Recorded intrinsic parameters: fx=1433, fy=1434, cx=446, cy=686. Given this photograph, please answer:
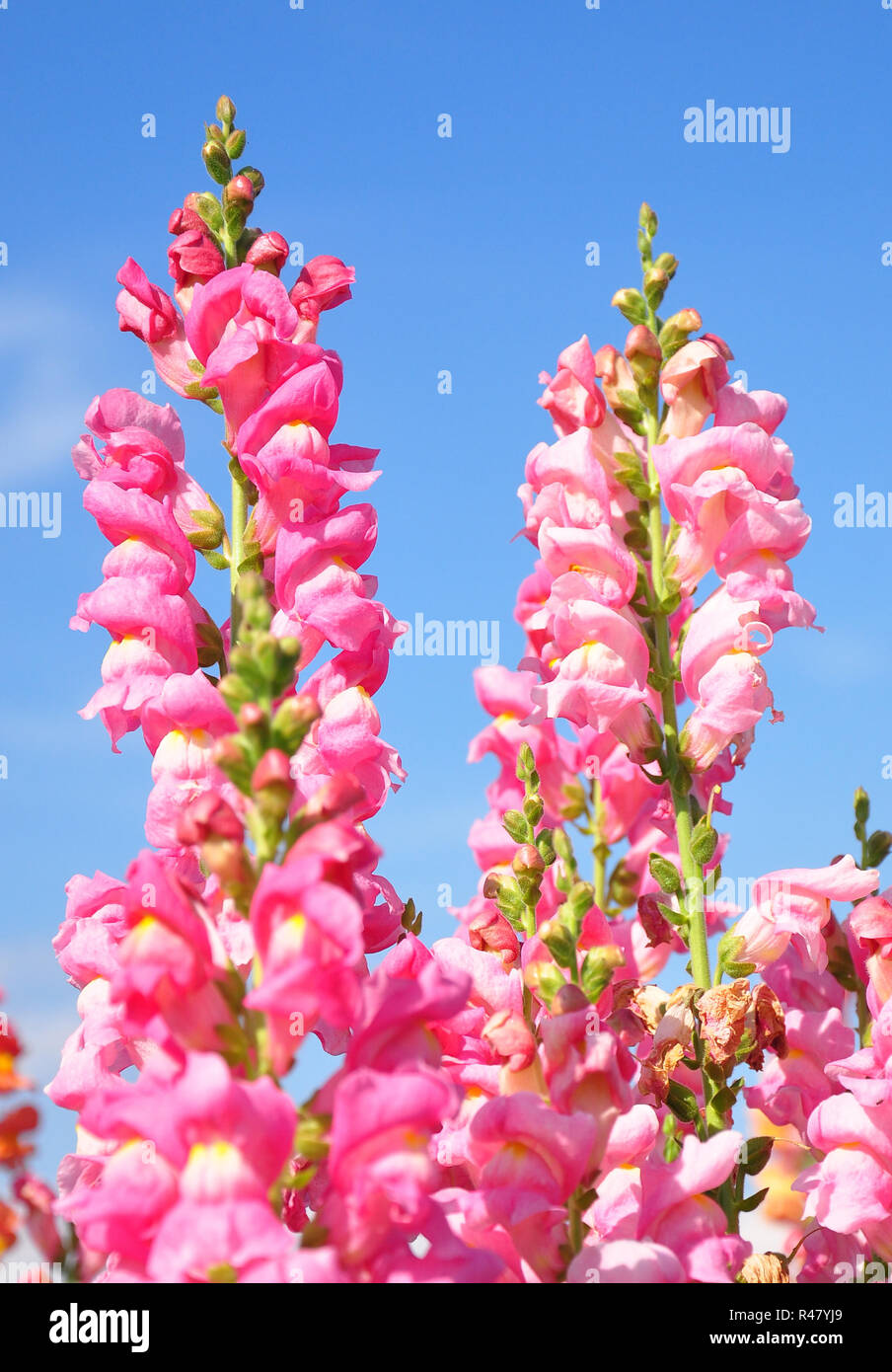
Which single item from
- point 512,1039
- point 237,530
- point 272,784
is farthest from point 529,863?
point 272,784

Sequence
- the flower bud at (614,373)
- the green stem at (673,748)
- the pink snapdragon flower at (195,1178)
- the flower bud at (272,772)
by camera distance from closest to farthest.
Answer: the pink snapdragon flower at (195,1178) < the flower bud at (272,772) < the green stem at (673,748) < the flower bud at (614,373)

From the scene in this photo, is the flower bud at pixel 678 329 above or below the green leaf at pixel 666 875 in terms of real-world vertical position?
above

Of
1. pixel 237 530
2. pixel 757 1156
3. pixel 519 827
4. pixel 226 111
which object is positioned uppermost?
pixel 226 111

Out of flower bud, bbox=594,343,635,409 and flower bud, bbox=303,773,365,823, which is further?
flower bud, bbox=594,343,635,409

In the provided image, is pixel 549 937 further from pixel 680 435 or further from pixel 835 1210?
pixel 680 435

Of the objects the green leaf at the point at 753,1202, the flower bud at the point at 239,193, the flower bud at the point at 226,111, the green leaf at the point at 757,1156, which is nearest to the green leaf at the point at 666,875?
the green leaf at the point at 757,1156

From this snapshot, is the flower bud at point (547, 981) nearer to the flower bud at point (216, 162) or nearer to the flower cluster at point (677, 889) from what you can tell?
the flower cluster at point (677, 889)

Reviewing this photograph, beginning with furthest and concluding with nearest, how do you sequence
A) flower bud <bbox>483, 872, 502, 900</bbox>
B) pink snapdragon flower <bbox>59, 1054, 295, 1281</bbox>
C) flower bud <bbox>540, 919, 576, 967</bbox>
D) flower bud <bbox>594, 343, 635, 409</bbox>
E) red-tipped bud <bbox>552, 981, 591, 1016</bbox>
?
flower bud <bbox>594, 343, 635, 409</bbox> → flower bud <bbox>483, 872, 502, 900</bbox> → flower bud <bbox>540, 919, 576, 967</bbox> → red-tipped bud <bbox>552, 981, 591, 1016</bbox> → pink snapdragon flower <bbox>59, 1054, 295, 1281</bbox>

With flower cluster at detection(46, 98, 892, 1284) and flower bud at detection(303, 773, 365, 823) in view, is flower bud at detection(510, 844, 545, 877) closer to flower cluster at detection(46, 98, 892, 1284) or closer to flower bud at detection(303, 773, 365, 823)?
flower cluster at detection(46, 98, 892, 1284)

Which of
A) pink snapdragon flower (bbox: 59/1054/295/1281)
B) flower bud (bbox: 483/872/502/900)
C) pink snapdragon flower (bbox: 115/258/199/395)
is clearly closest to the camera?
pink snapdragon flower (bbox: 59/1054/295/1281)

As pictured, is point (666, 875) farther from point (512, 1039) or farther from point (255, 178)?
point (255, 178)

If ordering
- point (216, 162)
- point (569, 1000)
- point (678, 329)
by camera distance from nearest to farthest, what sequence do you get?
point (569, 1000), point (216, 162), point (678, 329)

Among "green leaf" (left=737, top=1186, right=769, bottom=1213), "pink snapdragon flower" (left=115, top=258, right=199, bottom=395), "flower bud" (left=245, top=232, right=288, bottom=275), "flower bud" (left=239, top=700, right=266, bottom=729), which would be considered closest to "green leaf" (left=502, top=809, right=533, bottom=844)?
"green leaf" (left=737, top=1186, right=769, bottom=1213)

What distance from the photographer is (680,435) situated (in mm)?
3893
